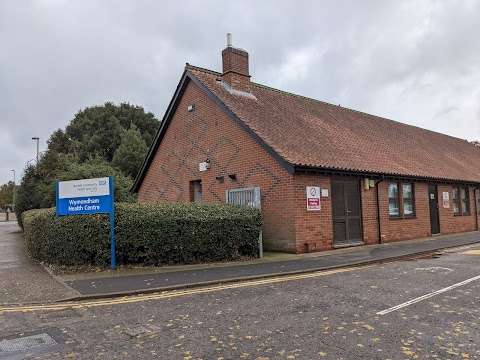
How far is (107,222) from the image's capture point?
9.72 meters

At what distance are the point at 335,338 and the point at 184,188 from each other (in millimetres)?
13020

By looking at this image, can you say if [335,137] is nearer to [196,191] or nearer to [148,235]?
[196,191]

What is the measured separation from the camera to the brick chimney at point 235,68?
53.2 feet

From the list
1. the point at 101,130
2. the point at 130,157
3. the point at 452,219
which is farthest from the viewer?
the point at 101,130

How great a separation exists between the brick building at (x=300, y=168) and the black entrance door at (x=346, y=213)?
0.03 m

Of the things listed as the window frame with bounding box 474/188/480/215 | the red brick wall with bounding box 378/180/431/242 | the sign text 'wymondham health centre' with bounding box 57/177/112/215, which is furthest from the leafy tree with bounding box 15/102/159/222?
the window frame with bounding box 474/188/480/215

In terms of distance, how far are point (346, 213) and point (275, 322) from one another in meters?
9.12

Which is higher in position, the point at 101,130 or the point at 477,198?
the point at 101,130

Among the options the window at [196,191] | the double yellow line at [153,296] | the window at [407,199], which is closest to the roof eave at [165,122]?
the window at [196,191]

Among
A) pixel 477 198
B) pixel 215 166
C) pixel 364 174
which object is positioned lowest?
pixel 477 198

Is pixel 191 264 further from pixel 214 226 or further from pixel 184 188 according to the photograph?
pixel 184 188

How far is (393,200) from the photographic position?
15930 mm

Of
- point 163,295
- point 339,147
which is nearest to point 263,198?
point 339,147

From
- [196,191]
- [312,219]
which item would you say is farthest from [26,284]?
[196,191]
